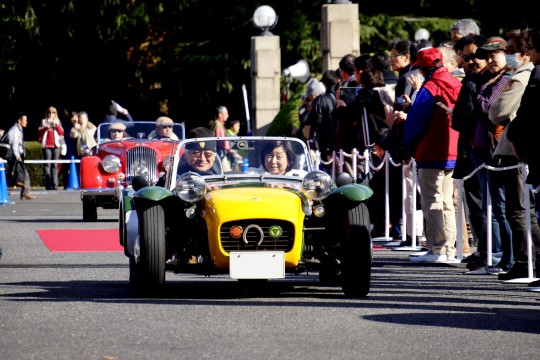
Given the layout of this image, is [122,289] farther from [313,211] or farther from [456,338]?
[456,338]

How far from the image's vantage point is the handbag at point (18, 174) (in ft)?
103

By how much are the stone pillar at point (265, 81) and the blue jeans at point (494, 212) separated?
2229 cm

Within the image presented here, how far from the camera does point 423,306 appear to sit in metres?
10.4

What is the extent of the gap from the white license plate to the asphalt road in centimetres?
22

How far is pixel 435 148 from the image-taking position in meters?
14.2

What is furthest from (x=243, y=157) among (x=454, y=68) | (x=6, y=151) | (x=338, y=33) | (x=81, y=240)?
(x=6, y=151)

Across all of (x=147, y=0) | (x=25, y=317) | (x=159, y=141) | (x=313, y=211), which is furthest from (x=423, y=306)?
(x=147, y=0)

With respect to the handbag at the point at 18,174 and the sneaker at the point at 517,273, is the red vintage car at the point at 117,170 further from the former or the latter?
the sneaker at the point at 517,273

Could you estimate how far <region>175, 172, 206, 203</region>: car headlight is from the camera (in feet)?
35.7

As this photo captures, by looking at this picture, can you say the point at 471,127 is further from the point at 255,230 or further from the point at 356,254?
the point at 255,230

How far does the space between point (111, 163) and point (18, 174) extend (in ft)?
36.3

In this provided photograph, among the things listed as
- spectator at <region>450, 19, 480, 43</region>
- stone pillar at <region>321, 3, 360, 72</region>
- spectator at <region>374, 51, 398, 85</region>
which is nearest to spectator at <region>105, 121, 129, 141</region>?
spectator at <region>374, 51, 398, 85</region>

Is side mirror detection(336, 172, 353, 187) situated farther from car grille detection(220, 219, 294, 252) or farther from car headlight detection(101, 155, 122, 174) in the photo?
car headlight detection(101, 155, 122, 174)

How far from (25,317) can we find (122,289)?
212cm
